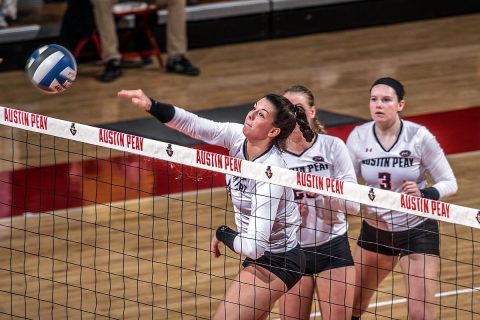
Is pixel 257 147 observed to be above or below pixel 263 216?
above

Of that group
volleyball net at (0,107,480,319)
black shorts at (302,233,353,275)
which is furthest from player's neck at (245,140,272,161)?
black shorts at (302,233,353,275)

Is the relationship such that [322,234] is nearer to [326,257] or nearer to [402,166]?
[326,257]

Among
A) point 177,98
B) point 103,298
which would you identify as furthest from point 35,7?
point 103,298

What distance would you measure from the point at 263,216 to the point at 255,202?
101 mm

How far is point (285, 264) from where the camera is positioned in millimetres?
6672

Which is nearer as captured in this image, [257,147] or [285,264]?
[285,264]

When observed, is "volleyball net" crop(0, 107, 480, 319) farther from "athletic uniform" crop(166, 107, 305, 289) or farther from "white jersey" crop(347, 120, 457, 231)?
"white jersey" crop(347, 120, 457, 231)

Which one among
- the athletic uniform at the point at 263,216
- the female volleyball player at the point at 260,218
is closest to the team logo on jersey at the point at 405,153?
the female volleyball player at the point at 260,218

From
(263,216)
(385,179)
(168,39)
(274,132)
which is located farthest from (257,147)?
(168,39)

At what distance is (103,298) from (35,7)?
27.9ft

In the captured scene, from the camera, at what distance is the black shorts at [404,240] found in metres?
7.39

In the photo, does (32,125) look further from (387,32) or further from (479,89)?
(387,32)

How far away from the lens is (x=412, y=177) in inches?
298

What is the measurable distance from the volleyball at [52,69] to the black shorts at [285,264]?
81.3 inches
